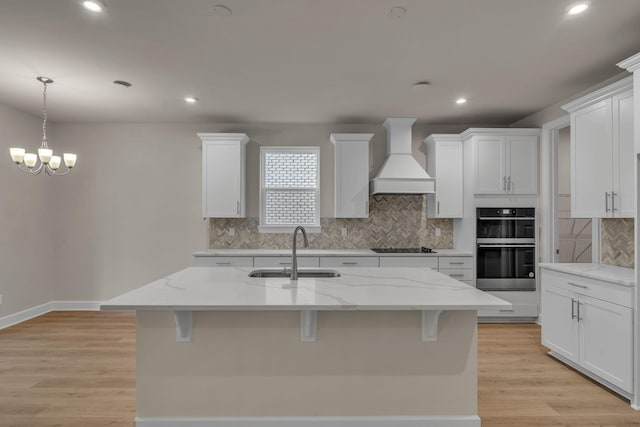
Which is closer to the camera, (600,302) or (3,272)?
(600,302)

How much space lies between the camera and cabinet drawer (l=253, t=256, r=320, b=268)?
4492mm

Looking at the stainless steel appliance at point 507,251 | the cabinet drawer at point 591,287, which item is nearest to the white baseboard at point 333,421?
the cabinet drawer at point 591,287

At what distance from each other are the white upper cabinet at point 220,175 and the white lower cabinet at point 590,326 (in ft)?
12.0

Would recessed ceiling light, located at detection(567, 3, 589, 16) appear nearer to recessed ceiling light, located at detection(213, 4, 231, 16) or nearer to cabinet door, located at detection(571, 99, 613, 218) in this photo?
cabinet door, located at detection(571, 99, 613, 218)

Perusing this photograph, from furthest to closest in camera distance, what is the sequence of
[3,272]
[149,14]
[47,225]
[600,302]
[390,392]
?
[47,225] < [3,272] < [600,302] < [149,14] < [390,392]

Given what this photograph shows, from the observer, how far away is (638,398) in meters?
2.49

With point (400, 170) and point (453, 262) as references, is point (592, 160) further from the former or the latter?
point (400, 170)

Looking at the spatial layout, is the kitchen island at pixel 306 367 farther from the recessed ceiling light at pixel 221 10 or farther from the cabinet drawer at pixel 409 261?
the cabinet drawer at pixel 409 261

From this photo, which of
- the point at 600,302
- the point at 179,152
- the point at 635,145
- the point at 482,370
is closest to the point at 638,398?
the point at 600,302

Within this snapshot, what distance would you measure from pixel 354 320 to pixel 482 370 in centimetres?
166

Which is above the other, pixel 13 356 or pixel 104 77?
pixel 104 77

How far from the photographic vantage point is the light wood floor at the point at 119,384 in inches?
93.9

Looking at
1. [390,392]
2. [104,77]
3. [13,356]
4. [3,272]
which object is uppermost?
[104,77]

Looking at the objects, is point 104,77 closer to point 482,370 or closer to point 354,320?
point 354,320
